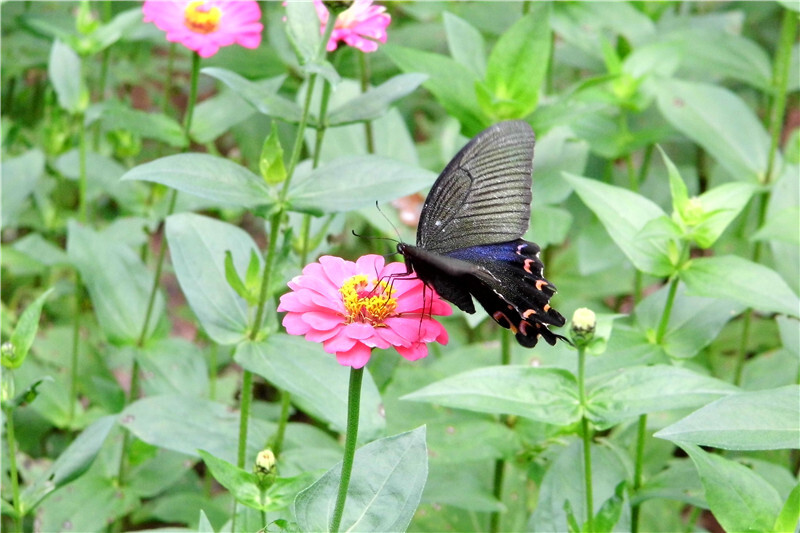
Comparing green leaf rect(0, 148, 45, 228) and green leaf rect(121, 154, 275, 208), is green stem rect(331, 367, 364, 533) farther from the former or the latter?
green leaf rect(0, 148, 45, 228)

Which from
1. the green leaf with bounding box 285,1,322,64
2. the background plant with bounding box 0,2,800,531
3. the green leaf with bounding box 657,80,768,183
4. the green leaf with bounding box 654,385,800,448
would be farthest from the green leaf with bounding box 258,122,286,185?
the green leaf with bounding box 657,80,768,183

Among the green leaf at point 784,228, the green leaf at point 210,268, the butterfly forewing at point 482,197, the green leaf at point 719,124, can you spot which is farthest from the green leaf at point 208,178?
the green leaf at point 719,124

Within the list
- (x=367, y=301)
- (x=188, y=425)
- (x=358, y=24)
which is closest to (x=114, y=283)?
(x=188, y=425)

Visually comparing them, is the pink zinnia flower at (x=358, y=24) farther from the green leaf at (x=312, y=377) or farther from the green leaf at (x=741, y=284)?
the green leaf at (x=741, y=284)

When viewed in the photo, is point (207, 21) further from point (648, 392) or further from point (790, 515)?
point (790, 515)

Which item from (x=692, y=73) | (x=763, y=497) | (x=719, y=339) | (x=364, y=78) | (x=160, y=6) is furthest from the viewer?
(x=692, y=73)

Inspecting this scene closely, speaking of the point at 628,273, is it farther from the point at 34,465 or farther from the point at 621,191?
the point at 34,465

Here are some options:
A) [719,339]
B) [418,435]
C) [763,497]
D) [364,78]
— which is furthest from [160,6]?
[719,339]
